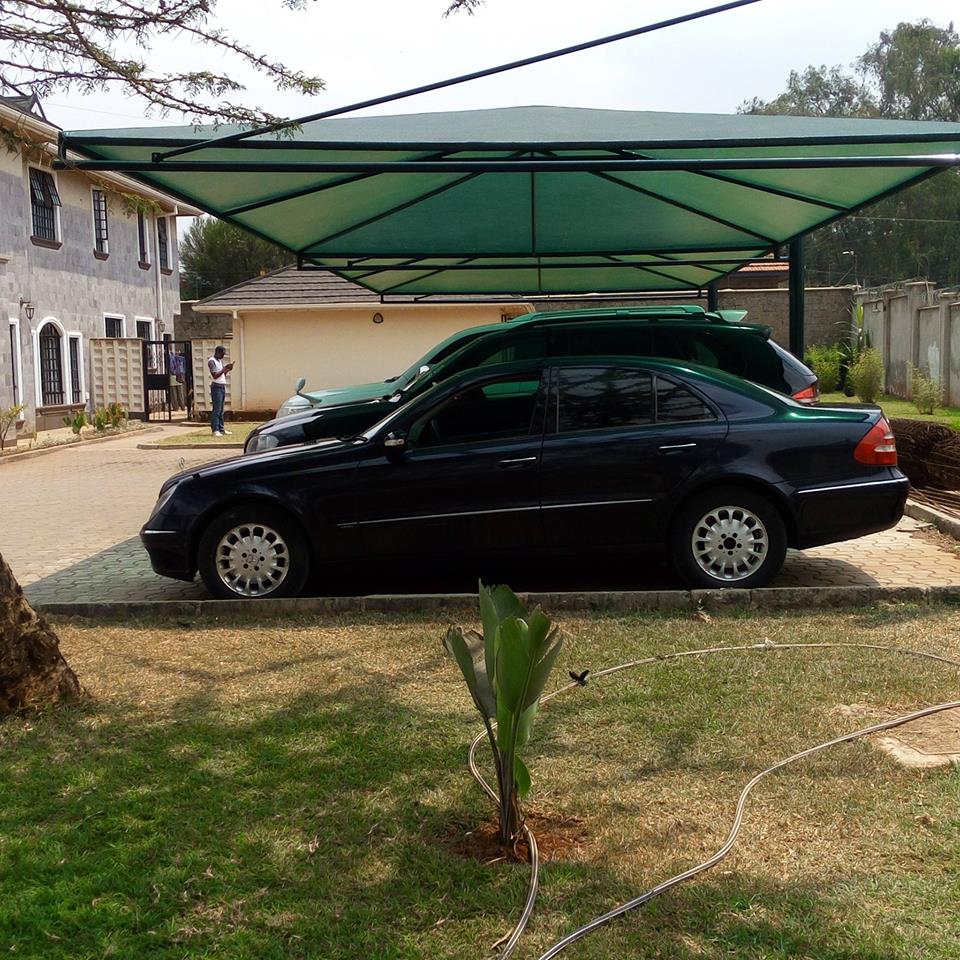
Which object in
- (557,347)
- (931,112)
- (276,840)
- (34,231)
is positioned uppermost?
(931,112)

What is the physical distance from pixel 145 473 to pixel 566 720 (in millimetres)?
14548

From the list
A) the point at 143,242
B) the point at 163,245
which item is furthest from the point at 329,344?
the point at 163,245

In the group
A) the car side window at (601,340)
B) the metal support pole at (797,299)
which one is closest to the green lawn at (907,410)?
the metal support pole at (797,299)

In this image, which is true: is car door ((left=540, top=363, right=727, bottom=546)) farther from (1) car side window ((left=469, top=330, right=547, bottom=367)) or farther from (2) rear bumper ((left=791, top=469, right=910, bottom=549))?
(1) car side window ((left=469, top=330, right=547, bottom=367))

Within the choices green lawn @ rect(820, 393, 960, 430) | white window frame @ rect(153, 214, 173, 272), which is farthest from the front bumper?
white window frame @ rect(153, 214, 173, 272)

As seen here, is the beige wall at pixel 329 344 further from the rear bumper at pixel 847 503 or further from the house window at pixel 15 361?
the rear bumper at pixel 847 503

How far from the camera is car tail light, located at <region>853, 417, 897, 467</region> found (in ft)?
25.6

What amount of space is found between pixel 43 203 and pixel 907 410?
2026cm

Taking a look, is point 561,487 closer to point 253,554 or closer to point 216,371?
point 253,554

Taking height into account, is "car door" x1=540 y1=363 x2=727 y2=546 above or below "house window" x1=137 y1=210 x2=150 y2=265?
below

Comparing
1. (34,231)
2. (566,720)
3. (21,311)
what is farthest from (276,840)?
(34,231)

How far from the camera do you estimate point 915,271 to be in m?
63.9

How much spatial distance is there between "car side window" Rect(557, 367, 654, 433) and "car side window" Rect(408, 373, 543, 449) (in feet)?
0.60

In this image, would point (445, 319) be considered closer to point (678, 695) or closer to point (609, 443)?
point (609, 443)
